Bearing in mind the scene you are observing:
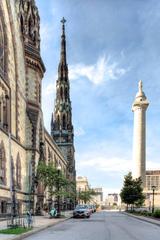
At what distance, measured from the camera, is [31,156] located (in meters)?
48.5

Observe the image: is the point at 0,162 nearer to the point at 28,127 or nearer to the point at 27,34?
the point at 28,127

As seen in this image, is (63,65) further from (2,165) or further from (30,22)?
(2,165)

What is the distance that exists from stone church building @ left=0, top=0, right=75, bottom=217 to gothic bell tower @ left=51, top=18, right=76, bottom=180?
55070 mm

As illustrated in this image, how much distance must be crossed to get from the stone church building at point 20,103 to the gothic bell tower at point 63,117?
55.1m

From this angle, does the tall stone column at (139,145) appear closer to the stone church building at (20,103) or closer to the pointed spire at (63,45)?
the pointed spire at (63,45)

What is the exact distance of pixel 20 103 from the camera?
1864 inches

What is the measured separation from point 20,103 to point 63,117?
6545 cm

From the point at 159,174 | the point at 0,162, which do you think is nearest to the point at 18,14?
the point at 0,162

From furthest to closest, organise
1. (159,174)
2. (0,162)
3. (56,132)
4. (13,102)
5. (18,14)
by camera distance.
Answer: (159,174), (56,132), (18,14), (13,102), (0,162)

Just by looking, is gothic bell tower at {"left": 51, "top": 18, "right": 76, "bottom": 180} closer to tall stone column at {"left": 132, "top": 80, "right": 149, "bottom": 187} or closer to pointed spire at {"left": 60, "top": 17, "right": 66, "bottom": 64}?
pointed spire at {"left": 60, "top": 17, "right": 66, "bottom": 64}

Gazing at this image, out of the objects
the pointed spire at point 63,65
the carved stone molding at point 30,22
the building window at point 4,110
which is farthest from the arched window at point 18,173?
the pointed spire at point 63,65

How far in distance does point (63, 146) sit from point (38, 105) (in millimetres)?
63096

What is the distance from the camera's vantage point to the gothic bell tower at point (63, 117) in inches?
4449

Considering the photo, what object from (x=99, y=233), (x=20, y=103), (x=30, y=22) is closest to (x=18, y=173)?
(x=20, y=103)
